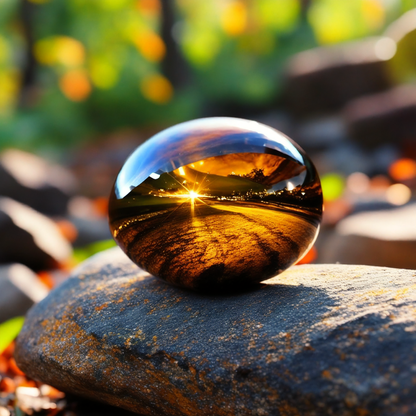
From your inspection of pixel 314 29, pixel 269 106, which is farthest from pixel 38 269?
pixel 314 29

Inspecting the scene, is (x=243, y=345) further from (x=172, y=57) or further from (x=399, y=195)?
(x=172, y=57)

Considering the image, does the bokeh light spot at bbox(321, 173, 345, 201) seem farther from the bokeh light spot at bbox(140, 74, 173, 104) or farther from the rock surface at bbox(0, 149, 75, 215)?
A: the bokeh light spot at bbox(140, 74, 173, 104)

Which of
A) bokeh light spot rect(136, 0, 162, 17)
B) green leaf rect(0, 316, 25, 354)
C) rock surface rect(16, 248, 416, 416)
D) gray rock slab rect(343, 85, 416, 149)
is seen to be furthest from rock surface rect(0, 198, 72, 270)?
bokeh light spot rect(136, 0, 162, 17)

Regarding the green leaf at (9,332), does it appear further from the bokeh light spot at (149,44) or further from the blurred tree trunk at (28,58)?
the blurred tree trunk at (28,58)

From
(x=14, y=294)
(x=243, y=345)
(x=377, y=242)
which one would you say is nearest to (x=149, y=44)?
(x=14, y=294)

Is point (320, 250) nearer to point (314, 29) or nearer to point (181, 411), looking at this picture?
point (181, 411)

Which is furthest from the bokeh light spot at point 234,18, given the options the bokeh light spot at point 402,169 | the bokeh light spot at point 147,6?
the bokeh light spot at point 402,169
